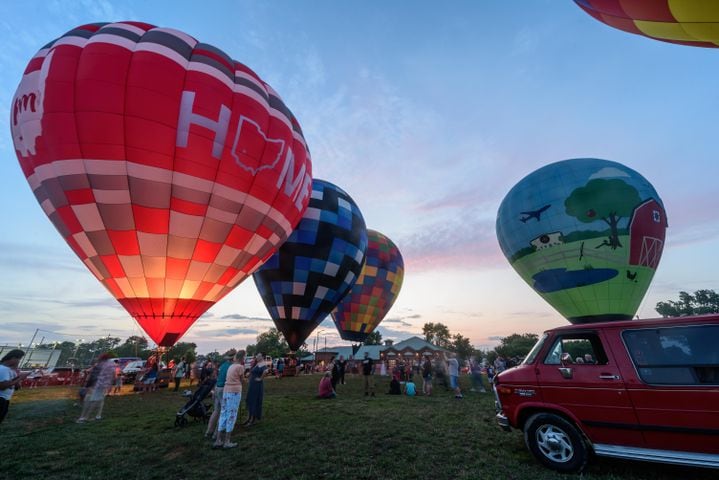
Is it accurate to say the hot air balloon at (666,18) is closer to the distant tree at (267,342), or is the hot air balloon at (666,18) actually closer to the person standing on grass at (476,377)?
the person standing on grass at (476,377)

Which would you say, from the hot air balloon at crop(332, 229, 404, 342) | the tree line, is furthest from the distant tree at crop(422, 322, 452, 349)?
the hot air balloon at crop(332, 229, 404, 342)

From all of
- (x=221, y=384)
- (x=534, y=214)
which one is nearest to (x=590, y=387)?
(x=221, y=384)

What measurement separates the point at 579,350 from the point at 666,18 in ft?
18.4

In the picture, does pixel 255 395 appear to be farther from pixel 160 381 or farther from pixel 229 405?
pixel 160 381

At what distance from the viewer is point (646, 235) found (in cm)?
1738

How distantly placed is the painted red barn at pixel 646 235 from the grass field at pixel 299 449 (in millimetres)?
14175

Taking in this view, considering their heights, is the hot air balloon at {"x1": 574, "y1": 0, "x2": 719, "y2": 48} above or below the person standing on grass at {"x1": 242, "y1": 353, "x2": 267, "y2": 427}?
above

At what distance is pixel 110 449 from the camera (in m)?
6.24

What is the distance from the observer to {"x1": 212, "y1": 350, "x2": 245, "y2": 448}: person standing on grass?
614 cm

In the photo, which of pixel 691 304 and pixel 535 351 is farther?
pixel 691 304

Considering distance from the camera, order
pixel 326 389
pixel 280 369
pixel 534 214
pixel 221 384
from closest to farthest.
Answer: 1. pixel 221 384
2. pixel 326 389
3. pixel 534 214
4. pixel 280 369

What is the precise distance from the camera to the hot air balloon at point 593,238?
56.4 feet

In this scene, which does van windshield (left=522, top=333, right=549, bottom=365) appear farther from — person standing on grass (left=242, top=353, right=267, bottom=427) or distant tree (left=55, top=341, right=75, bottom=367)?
distant tree (left=55, top=341, right=75, bottom=367)

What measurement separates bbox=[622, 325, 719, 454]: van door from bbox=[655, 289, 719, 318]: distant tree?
11394cm
